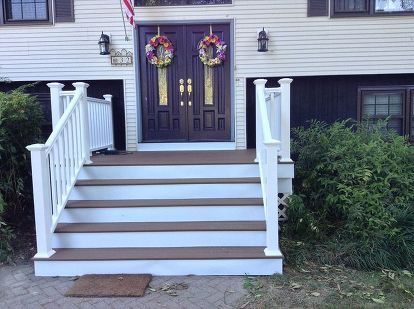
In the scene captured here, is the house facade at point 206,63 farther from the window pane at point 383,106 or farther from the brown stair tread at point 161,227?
the brown stair tread at point 161,227

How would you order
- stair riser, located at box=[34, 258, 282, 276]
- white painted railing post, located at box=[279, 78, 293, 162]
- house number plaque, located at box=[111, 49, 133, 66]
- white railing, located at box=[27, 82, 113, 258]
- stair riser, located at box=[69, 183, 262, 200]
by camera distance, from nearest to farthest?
stair riser, located at box=[34, 258, 282, 276], white railing, located at box=[27, 82, 113, 258], stair riser, located at box=[69, 183, 262, 200], white painted railing post, located at box=[279, 78, 293, 162], house number plaque, located at box=[111, 49, 133, 66]

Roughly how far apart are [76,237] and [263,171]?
7.07 ft

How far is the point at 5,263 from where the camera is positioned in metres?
4.55

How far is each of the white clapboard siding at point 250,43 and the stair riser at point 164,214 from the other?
8.71 ft

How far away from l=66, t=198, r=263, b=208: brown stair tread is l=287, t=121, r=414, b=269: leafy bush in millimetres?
679

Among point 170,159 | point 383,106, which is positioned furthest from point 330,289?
point 383,106

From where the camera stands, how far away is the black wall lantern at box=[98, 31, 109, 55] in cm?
690

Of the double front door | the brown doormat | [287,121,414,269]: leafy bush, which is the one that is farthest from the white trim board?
the brown doormat

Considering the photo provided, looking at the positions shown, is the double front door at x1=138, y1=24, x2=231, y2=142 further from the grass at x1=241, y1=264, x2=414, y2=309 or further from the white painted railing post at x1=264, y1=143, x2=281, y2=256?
the grass at x1=241, y1=264, x2=414, y2=309

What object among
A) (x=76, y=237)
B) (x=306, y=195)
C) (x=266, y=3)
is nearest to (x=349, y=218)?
(x=306, y=195)

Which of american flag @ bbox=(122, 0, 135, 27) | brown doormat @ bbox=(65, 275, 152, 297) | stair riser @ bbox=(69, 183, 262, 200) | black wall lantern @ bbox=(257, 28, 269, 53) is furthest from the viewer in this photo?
black wall lantern @ bbox=(257, 28, 269, 53)

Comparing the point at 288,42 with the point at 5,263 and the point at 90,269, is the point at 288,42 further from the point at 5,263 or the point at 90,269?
the point at 5,263

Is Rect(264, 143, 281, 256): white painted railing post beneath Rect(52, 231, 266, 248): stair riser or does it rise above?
above

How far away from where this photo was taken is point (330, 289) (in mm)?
3795
